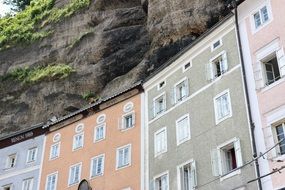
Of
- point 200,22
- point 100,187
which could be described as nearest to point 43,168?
point 100,187

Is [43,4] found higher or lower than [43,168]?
higher


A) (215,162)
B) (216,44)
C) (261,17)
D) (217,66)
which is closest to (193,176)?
(215,162)

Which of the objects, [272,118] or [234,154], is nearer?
[272,118]

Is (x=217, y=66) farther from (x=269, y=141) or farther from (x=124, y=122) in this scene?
(x=124, y=122)

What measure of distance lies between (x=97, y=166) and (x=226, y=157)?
35.0 feet

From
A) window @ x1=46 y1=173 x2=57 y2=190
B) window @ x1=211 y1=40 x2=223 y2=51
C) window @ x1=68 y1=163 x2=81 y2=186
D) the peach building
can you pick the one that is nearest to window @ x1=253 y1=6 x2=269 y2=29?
window @ x1=211 y1=40 x2=223 y2=51

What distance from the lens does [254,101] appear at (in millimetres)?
22266

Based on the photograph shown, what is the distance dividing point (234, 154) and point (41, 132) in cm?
1854

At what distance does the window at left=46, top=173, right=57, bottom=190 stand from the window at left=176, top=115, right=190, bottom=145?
1095 cm

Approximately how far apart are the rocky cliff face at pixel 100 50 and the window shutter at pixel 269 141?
1553cm

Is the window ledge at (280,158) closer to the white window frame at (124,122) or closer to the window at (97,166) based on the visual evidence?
the white window frame at (124,122)

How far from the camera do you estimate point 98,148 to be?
31469 millimetres

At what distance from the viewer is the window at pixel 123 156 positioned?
95.8 feet

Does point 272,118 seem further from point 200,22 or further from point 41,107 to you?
point 41,107
